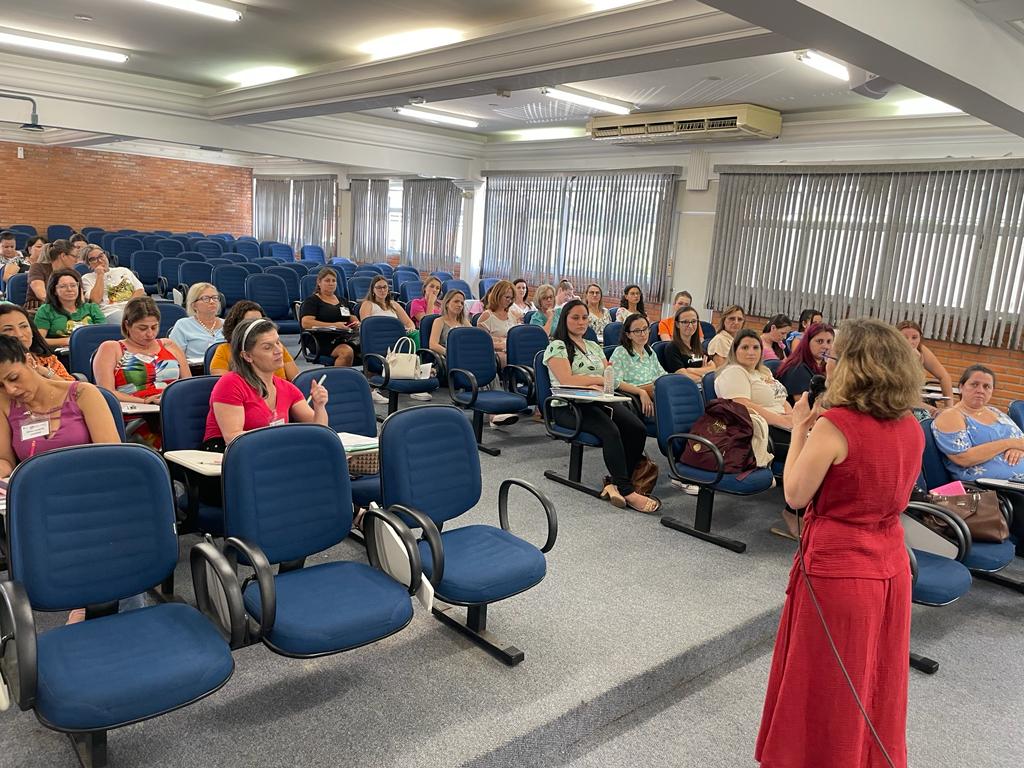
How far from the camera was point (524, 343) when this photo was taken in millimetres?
6352

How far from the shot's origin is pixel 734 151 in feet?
31.1

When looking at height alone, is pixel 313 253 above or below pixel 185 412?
above

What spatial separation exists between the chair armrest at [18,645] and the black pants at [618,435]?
341 cm

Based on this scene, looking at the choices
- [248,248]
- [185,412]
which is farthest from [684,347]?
[248,248]

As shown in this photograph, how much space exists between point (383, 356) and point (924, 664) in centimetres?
426

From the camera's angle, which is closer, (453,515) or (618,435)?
(453,515)

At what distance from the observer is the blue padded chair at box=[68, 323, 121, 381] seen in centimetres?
452

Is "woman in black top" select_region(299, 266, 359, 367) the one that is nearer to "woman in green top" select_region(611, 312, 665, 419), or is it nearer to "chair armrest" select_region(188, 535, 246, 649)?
"woman in green top" select_region(611, 312, 665, 419)

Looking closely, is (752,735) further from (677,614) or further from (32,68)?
(32,68)

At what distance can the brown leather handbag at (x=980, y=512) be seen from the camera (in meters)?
3.66

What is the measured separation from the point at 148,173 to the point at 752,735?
57.4ft

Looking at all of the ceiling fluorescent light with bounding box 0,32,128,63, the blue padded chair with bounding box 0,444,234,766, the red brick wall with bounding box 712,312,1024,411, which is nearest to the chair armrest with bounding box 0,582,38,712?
the blue padded chair with bounding box 0,444,234,766

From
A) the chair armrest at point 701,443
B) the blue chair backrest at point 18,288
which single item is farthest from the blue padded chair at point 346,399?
the blue chair backrest at point 18,288

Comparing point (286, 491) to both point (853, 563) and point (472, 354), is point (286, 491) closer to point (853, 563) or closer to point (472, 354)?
point (853, 563)
